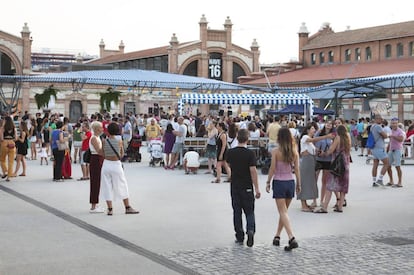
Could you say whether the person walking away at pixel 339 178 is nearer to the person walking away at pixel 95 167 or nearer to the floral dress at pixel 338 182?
the floral dress at pixel 338 182

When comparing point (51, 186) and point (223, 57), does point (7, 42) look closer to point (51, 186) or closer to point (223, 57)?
point (223, 57)

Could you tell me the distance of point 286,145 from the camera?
9.13m

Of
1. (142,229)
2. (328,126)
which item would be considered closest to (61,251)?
(142,229)

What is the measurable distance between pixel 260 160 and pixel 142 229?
1078 cm

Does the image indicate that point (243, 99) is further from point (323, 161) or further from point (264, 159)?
point (323, 161)

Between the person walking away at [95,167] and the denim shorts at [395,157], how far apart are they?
26.1ft

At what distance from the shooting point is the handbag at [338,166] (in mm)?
12219

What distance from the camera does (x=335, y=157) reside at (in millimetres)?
12273

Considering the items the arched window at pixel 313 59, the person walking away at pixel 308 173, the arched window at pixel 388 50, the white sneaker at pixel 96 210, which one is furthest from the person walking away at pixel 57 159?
the arched window at pixel 313 59

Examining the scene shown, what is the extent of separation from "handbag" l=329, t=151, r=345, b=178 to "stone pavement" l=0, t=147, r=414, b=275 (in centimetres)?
75

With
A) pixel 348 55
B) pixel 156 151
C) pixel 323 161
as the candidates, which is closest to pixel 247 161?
pixel 323 161

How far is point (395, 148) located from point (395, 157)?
0.76 ft

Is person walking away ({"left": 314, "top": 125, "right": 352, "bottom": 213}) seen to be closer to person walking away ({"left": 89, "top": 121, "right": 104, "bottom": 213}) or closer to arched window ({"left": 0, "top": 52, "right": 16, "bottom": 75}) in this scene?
person walking away ({"left": 89, "top": 121, "right": 104, "bottom": 213})

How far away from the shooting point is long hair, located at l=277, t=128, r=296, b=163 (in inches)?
359
